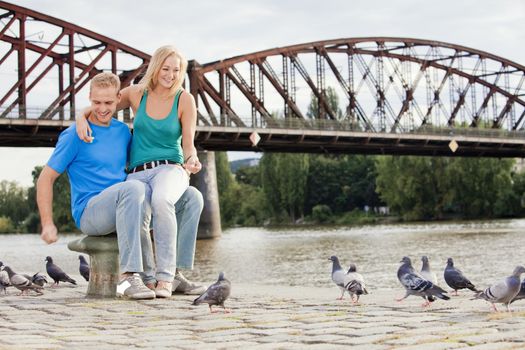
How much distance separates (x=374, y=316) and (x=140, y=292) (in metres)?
2.19

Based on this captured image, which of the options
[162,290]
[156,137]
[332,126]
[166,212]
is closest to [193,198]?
[166,212]

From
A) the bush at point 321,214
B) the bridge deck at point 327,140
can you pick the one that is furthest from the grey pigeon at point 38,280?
the bush at point 321,214

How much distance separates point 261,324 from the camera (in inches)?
261

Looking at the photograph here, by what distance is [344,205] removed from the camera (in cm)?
10538

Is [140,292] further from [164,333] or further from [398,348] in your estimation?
[398,348]

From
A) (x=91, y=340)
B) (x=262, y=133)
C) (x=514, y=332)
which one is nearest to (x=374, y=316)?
(x=514, y=332)

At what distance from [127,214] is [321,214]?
291 ft

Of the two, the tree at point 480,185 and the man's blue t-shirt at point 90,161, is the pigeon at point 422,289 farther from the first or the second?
the tree at point 480,185

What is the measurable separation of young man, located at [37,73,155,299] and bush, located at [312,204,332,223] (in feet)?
285

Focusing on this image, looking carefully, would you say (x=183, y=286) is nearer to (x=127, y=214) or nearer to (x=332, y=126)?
(x=127, y=214)

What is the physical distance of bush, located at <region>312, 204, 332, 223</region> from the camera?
95500mm

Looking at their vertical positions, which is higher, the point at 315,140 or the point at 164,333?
the point at 315,140

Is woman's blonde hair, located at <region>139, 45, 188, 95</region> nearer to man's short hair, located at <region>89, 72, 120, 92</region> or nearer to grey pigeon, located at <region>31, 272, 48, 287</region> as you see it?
man's short hair, located at <region>89, 72, 120, 92</region>

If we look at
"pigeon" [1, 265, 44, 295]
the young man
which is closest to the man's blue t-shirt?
the young man
